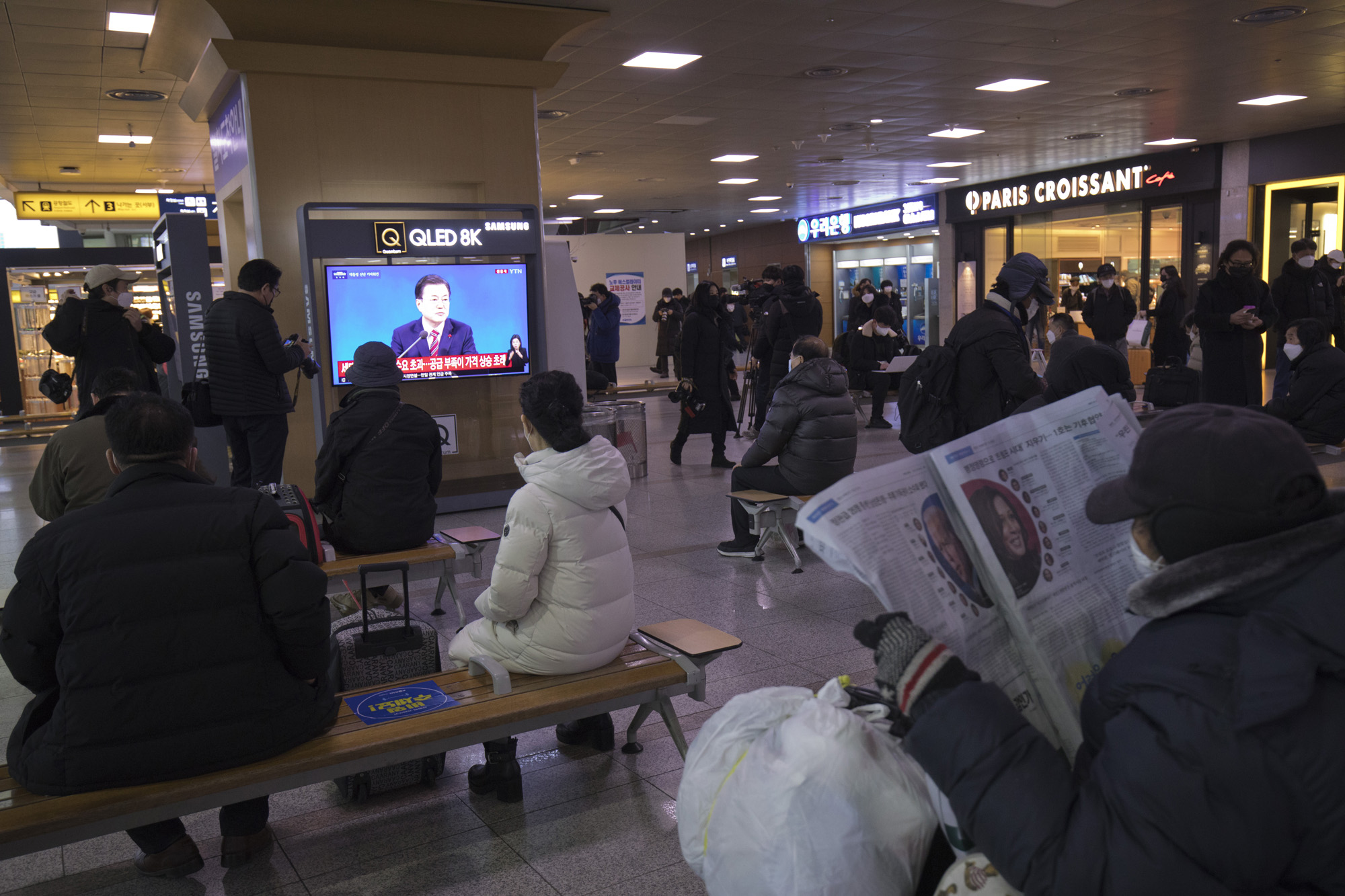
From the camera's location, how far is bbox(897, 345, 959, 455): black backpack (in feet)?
16.5

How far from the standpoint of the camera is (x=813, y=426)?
222 inches

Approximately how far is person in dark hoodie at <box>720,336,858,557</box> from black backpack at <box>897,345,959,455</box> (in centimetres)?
54

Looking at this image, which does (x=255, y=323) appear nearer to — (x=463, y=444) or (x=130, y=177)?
(x=463, y=444)

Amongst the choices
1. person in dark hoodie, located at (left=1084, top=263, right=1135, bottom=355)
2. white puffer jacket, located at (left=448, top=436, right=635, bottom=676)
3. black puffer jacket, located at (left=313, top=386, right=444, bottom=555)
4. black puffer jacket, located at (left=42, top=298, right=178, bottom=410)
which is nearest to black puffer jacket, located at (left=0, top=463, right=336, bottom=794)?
white puffer jacket, located at (left=448, top=436, right=635, bottom=676)

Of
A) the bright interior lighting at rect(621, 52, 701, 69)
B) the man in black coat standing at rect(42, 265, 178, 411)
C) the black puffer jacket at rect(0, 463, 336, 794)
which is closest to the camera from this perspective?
the black puffer jacket at rect(0, 463, 336, 794)

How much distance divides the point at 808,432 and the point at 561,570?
116 inches

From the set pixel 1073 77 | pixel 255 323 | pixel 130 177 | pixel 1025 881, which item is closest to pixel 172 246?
pixel 255 323

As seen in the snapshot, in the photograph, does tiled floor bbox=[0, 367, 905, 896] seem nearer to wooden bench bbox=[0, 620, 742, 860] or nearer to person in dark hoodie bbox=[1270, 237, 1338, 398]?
wooden bench bbox=[0, 620, 742, 860]

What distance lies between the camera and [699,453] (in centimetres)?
1036

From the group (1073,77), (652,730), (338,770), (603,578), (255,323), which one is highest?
(1073,77)

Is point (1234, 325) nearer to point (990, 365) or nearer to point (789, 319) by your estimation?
point (789, 319)

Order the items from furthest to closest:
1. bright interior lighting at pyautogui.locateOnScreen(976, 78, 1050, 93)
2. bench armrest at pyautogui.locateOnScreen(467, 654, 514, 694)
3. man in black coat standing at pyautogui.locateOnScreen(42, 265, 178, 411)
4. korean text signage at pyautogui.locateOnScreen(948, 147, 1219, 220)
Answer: korean text signage at pyautogui.locateOnScreen(948, 147, 1219, 220), bright interior lighting at pyautogui.locateOnScreen(976, 78, 1050, 93), man in black coat standing at pyautogui.locateOnScreen(42, 265, 178, 411), bench armrest at pyautogui.locateOnScreen(467, 654, 514, 694)

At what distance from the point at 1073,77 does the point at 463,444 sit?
7340mm

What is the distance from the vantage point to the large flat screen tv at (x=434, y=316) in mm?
7078
